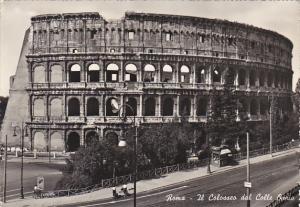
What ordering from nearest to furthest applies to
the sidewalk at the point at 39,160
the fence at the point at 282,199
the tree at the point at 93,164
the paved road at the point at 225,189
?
the fence at the point at 282,199 → the paved road at the point at 225,189 → the tree at the point at 93,164 → the sidewalk at the point at 39,160

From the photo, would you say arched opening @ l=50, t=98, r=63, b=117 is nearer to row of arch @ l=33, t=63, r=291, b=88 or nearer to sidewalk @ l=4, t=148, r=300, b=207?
row of arch @ l=33, t=63, r=291, b=88

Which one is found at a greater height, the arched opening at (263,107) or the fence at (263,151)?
the arched opening at (263,107)

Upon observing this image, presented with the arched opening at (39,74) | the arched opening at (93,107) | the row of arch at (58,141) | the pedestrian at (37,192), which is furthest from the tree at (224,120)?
the arched opening at (39,74)

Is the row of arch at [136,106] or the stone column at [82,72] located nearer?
the stone column at [82,72]

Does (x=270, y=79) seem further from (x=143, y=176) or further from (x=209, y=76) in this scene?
(x=143, y=176)

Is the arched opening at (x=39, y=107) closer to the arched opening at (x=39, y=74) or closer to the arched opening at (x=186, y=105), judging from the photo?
the arched opening at (x=39, y=74)

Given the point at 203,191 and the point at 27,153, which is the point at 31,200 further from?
the point at 27,153

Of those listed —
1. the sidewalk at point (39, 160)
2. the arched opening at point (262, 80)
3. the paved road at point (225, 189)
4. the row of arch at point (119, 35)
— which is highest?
the row of arch at point (119, 35)
